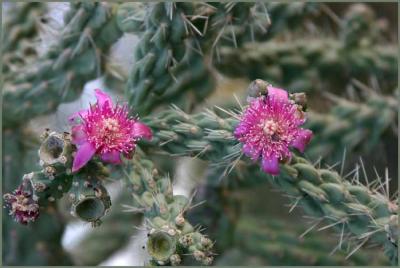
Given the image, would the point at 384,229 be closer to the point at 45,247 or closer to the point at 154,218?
the point at 154,218

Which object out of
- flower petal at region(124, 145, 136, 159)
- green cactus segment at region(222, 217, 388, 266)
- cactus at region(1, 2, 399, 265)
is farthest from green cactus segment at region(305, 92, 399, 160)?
flower petal at region(124, 145, 136, 159)

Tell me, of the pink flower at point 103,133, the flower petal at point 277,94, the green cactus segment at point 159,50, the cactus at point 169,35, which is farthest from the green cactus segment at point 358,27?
the pink flower at point 103,133

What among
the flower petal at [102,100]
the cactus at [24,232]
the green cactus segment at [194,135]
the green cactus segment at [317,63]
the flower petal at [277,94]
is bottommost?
the cactus at [24,232]

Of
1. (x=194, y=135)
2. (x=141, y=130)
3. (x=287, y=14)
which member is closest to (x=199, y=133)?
(x=194, y=135)

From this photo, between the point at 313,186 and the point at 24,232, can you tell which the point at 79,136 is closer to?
the point at 313,186

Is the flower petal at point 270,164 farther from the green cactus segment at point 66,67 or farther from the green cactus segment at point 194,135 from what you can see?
the green cactus segment at point 66,67

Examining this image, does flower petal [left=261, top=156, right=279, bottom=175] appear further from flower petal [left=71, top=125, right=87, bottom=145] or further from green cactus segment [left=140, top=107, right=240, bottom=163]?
flower petal [left=71, top=125, right=87, bottom=145]
